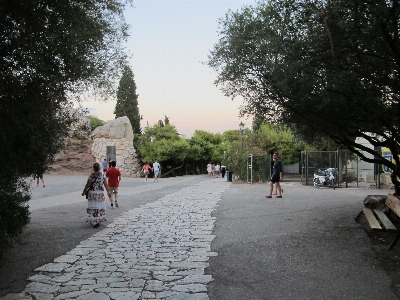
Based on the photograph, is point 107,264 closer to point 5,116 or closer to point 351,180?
point 5,116

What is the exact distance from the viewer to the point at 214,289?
5.25 meters

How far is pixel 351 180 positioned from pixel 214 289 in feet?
75.7

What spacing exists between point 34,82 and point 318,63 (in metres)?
5.36

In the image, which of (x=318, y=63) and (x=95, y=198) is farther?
(x=95, y=198)

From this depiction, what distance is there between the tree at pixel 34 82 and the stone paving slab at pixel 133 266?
907mm

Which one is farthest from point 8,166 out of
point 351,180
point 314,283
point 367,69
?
point 351,180

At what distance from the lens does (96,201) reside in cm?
1005

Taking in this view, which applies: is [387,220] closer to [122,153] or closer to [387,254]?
[387,254]

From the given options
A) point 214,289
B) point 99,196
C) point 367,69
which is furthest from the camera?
point 99,196

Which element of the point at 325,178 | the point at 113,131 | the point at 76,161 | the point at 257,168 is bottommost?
the point at 325,178

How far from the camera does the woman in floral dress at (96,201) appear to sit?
9.87 meters

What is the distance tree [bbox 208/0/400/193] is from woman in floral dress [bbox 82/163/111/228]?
398 cm

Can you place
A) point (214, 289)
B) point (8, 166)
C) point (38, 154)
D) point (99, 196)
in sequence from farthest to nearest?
point (99, 196), point (38, 154), point (8, 166), point (214, 289)

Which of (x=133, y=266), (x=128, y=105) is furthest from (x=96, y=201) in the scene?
(x=128, y=105)
